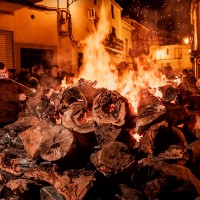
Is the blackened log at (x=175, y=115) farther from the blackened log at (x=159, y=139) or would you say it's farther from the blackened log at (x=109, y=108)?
the blackened log at (x=109, y=108)

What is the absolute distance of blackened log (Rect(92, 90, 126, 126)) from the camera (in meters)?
5.64

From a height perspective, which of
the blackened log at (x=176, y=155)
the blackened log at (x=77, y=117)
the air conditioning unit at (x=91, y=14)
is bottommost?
the blackened log at (x=176, y=155)

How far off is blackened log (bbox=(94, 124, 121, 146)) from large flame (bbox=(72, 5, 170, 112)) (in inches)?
57.5

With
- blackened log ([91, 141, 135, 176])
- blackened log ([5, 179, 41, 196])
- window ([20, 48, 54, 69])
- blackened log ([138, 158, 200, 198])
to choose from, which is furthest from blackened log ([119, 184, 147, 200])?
window ([20, 48, 54, 69])

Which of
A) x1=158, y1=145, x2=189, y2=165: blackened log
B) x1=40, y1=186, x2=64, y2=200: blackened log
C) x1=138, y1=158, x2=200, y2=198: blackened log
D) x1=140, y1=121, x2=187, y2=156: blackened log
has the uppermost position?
x1=140, y1=121, x2=187, y2=156: blackened log

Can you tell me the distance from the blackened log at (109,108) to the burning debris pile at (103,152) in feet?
0.06

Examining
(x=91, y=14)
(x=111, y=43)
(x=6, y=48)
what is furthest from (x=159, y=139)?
(x=111, y=43)

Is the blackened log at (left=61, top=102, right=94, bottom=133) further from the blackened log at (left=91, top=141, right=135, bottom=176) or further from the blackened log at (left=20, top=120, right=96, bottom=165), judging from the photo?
the blackened log at (left=91, top=141, right=135, bottom=176)

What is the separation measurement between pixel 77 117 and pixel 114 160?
1.91 metres

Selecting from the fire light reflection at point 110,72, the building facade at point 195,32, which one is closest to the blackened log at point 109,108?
the fire light reflection at point 110,72

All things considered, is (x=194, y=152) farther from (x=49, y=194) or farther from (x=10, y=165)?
(x=10, y=165)

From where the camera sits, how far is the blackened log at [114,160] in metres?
4.32

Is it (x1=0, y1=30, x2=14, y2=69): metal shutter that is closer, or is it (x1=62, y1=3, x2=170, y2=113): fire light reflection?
(x1=62, y1=3, x2=170, y2=113): fire light reflection

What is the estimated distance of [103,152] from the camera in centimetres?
445
